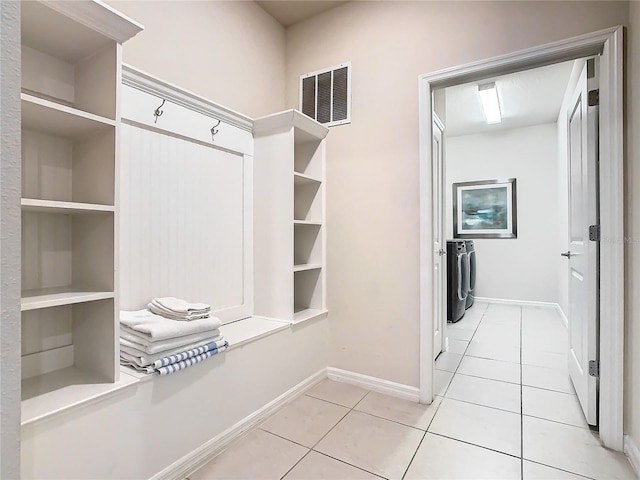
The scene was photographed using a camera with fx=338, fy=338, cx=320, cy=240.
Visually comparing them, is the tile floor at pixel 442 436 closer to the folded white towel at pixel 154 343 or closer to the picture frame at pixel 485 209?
the folded white towel at pixel 154 343

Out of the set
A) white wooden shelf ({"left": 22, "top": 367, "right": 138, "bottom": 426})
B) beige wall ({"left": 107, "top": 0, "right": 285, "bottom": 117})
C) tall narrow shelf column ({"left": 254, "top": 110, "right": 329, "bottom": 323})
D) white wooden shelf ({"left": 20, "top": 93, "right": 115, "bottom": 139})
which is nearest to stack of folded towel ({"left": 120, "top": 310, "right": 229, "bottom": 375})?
white wooden shelf ({"left": 22, "top": 367, "right": 138, "bottom": 426})

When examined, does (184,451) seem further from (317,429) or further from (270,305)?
(270,305)

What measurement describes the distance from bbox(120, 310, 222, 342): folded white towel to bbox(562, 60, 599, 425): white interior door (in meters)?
2.01

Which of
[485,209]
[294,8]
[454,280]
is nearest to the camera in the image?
[294,8]

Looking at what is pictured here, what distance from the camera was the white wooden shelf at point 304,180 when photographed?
2.36 meters

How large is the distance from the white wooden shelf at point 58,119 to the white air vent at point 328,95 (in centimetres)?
162

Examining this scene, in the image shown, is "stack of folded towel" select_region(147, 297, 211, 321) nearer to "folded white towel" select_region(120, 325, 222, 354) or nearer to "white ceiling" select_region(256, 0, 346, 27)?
"folded white towel" select_region(120, 325, 222, 354)

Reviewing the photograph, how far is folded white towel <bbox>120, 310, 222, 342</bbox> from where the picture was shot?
142 cm

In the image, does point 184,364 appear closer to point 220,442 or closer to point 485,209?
point 220,442

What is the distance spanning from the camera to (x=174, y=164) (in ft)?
6.13

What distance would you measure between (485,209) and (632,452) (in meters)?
4.29

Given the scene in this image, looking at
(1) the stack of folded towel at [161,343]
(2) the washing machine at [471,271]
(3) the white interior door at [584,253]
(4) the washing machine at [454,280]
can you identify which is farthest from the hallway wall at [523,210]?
(1) the stack of folded towel at [161,343]

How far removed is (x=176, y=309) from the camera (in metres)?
1.57

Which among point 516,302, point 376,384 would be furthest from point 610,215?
point 516,302
